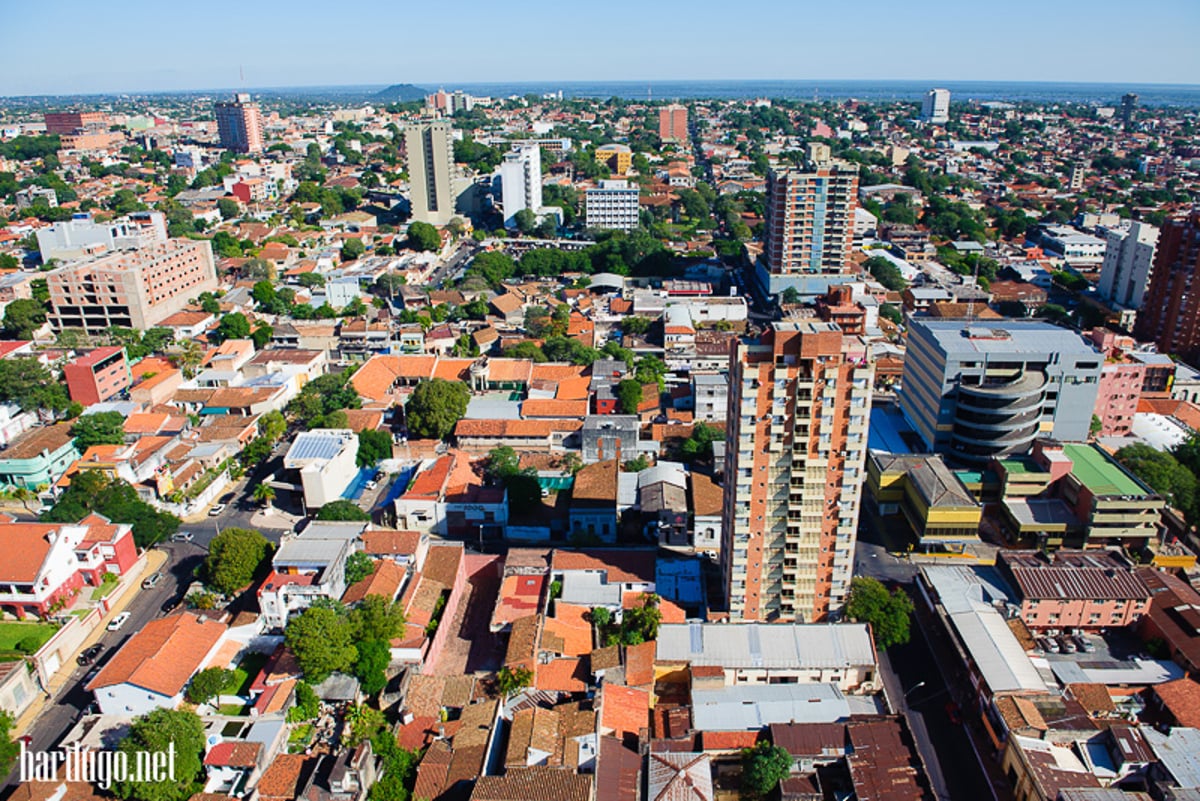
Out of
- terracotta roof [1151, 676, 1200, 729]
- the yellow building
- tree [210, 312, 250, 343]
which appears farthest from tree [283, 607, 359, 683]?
the yellow building

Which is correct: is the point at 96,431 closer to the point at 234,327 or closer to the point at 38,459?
the point at 38,459

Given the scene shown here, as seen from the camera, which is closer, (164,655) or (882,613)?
(164,655)

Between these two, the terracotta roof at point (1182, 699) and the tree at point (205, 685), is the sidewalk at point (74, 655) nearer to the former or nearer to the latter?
the tree at point (205, 685)

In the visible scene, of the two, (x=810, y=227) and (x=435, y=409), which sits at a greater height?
(x=810, y=227)

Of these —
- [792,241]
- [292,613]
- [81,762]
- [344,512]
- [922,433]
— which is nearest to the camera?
[81,762]

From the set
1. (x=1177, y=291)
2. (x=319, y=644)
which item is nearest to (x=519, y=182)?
(x=1177, y=291)

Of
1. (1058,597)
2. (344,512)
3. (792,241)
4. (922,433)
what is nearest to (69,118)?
(792,241)

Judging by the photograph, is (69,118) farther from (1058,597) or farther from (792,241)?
(1058,597)
